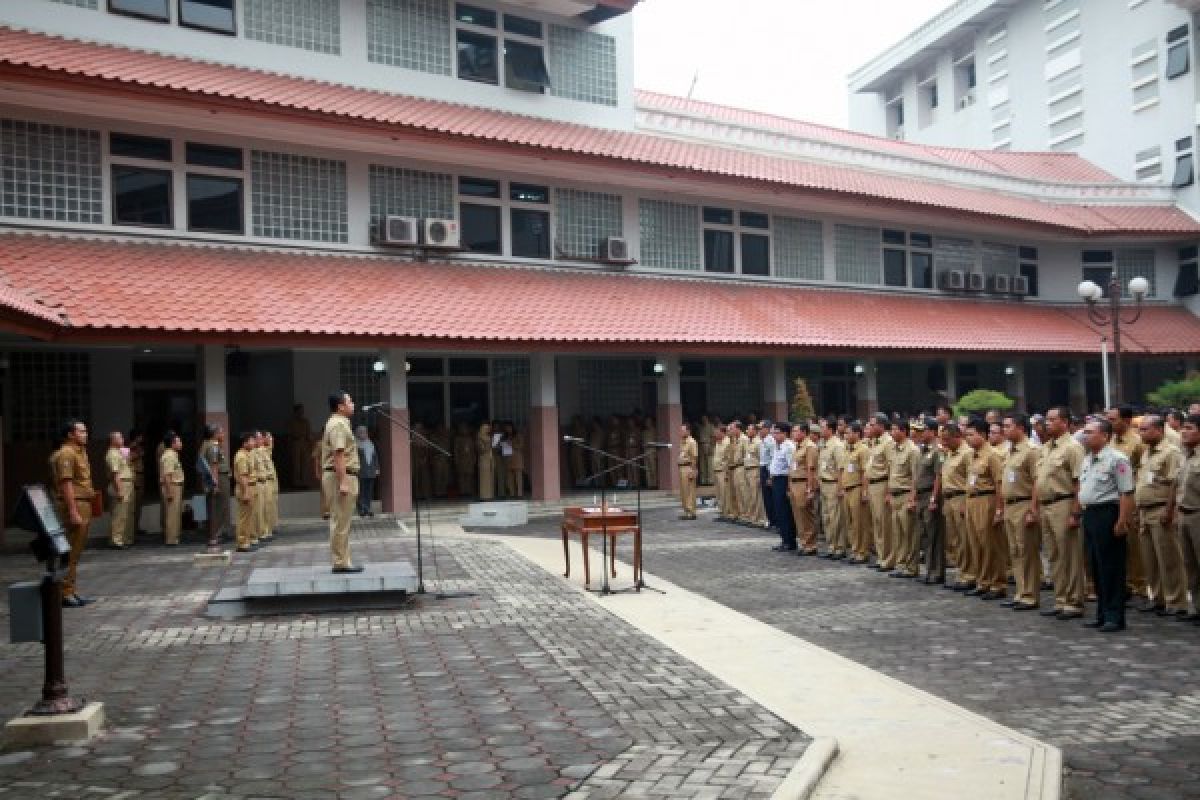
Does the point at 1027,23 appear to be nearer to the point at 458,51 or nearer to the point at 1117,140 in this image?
the point at 1117,140

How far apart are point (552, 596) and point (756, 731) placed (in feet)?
15.8

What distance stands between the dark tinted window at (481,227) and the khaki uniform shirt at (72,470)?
11258mm

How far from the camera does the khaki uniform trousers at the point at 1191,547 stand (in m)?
8.90

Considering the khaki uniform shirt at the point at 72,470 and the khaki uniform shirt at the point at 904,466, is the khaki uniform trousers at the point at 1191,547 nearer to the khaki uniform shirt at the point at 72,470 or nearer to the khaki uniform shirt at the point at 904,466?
the khaki uniform shirt at the point at 904,466

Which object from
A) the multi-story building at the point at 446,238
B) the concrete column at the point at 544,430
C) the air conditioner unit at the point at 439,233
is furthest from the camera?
the concrete column at the point at 544,430

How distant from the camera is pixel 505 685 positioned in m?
6.74

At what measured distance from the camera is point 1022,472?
996 centimetres

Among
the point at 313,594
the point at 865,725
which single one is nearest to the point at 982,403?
the point at 313,594

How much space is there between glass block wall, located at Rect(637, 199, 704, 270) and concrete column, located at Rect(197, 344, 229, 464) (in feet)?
32.7

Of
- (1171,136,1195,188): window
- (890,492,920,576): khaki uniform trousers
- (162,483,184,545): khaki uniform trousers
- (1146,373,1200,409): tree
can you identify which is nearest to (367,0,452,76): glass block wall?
(162,483,184,545): khaki uniform trousers

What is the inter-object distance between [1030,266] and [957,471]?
2222 centimetres

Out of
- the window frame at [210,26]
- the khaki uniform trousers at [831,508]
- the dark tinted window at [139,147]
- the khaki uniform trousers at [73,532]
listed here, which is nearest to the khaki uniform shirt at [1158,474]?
the khaki uniform trousers at [831,508]

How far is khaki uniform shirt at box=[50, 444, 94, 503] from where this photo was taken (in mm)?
10000

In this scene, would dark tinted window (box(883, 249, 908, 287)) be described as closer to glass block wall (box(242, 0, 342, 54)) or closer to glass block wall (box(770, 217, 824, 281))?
glass block wall (box(770, 217, 824, 281))
